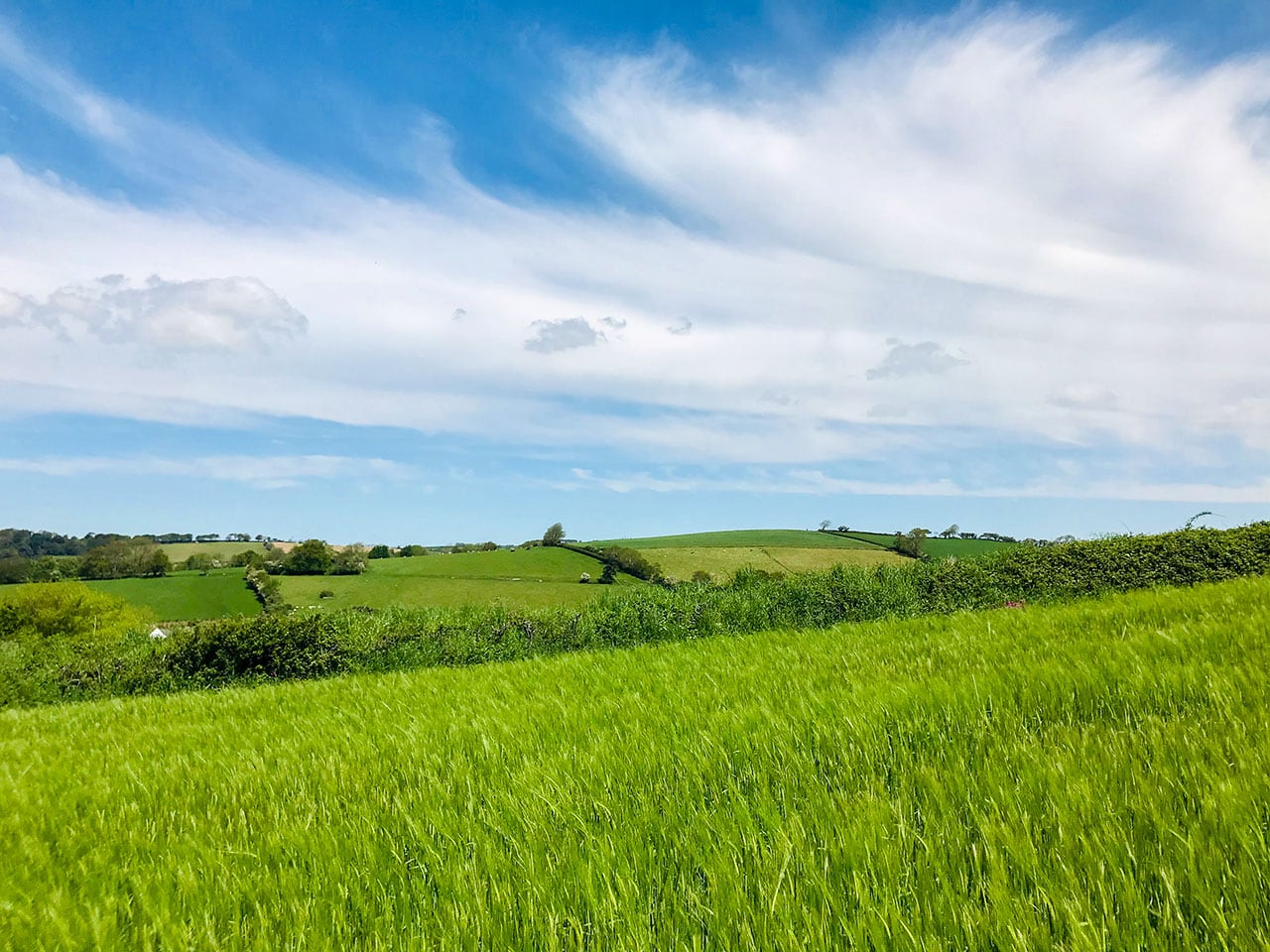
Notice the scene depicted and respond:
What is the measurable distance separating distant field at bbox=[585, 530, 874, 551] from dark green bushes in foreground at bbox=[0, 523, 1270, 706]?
38.7 metres

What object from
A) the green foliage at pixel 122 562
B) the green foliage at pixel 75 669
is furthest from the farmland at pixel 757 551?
the green foliage at pixel 122 562

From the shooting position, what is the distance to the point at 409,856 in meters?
2.80

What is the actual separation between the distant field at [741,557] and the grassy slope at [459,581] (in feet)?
15.3

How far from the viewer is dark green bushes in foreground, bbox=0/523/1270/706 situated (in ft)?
45.0

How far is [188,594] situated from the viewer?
5222 centimetres

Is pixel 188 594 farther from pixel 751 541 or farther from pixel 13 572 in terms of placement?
pixel 751 541

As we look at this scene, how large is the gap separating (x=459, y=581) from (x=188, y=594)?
20.1 meters

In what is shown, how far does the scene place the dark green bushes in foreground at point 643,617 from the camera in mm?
13711

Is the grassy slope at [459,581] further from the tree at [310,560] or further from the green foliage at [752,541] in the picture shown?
the green foliage at [752,541]

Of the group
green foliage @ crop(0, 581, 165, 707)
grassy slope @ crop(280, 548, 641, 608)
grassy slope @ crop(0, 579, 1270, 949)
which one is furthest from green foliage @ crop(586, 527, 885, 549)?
grassy slope @ crop(0, 579, 1270, 949)

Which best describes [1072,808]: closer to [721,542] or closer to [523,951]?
[523,951]

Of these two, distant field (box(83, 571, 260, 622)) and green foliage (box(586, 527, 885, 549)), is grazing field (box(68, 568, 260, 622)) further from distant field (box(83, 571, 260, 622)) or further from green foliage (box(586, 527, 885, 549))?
green foliage (box(586, 527, 885, 549))

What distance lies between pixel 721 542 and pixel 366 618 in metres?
54.0

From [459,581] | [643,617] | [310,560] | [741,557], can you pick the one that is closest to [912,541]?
[741,557]
